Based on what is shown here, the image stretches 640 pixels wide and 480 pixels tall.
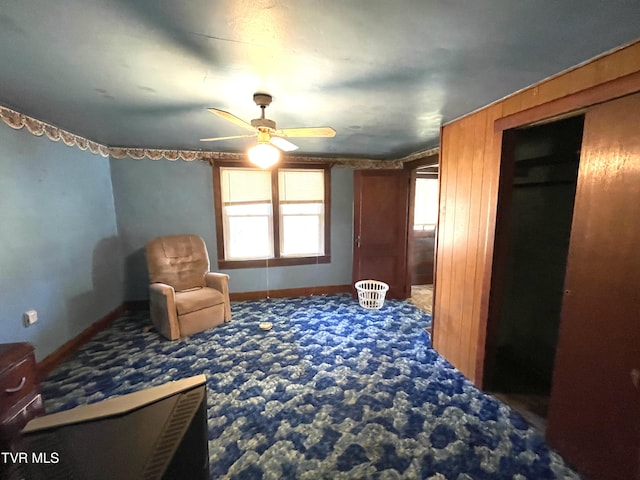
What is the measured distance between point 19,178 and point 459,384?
3960mm

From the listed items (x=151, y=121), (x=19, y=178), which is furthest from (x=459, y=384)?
(x=19, y=178)

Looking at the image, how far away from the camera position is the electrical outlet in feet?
7.41

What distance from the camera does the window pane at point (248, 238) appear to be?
166 inches

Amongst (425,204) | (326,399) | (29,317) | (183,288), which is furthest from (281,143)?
(425,204)

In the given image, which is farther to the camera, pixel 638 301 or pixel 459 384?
pixel 459 384

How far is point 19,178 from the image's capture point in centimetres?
229

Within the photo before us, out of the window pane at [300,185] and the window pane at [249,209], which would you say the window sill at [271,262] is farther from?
the window pane at [300,185]

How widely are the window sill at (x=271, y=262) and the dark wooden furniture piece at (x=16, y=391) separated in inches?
104

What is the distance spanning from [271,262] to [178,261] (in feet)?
4.30

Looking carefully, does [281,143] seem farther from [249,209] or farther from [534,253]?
[534,253]

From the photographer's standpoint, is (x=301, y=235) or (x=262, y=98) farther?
(x=301, y=235)

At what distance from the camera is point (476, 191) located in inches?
88.3

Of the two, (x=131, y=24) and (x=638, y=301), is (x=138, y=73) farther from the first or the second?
(x=638, y=301)

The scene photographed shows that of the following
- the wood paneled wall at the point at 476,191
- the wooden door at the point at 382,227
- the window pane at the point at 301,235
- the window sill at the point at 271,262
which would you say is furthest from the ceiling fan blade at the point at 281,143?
the window sill at the point at 271,262
